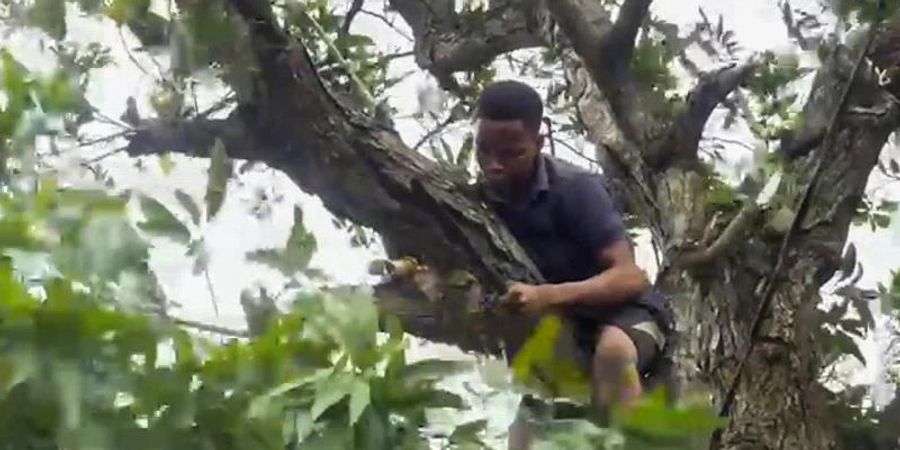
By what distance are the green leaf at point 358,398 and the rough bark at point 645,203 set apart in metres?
0.82

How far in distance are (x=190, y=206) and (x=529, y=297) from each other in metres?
0.80

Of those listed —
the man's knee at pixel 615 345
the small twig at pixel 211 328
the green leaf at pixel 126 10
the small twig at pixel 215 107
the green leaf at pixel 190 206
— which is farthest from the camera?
the small twig at pixel 215 107

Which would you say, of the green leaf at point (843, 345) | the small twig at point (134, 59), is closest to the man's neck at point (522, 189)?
the small twig at point (134, 59)

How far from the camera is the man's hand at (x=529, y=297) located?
6.00 feet

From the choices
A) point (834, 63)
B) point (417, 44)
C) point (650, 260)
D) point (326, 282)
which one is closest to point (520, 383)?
point (326, 282)

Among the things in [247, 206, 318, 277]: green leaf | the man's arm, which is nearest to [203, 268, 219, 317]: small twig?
[247, 206, 318, 277]: green leaf

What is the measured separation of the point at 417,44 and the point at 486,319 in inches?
51.8

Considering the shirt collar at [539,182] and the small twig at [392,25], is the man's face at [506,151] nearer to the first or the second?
the shirt collar at [539,182]

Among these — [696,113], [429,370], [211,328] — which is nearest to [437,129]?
[696,113]

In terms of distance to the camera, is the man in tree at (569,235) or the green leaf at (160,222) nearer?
the green leaf at (160,222)

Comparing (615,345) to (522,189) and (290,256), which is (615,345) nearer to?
(522,189)

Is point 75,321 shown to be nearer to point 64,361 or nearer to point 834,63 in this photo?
point 64,361

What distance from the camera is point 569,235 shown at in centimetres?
215

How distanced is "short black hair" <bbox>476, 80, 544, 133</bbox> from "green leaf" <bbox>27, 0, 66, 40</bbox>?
0.61 metres
